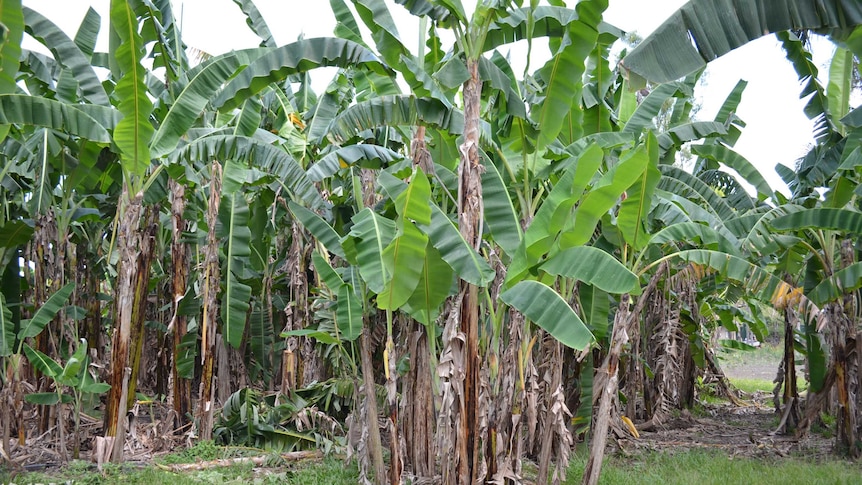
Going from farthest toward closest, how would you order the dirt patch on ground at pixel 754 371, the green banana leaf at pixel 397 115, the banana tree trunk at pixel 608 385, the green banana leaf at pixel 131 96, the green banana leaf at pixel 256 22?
1. the dirt patch on ground at pixel 754 371
2. the green banana leaf at pixel 256 22
3. the green banana leaf at pixel 397 115
4. the green banana leaf at pixel 131 96
5. the banana tree trunk at pixel 608 385

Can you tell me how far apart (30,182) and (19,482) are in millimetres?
4931

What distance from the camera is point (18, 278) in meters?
8.34

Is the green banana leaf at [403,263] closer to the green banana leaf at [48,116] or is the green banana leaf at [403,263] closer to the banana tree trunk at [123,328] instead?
the banana tree trunk at [123,328]

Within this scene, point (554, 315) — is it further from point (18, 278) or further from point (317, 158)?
point (18, 278)

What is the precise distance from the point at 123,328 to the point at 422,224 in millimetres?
3298

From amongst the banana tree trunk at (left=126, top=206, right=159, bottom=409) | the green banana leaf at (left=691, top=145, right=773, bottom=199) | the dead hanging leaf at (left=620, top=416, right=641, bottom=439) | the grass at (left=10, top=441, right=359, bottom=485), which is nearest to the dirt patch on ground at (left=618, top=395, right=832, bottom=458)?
the dead hanging leaf at (left=620, top=416, right=641, bottom=439)

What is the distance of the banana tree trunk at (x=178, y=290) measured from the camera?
7.61 meters

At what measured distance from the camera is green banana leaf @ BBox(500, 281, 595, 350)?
4.76 metres

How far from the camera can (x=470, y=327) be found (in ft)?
17.9

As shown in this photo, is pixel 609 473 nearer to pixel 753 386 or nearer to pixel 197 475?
pixel 197 475

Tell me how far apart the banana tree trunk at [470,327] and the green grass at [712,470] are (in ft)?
6.43

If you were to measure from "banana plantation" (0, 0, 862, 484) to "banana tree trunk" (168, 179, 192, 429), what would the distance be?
0.04 meters

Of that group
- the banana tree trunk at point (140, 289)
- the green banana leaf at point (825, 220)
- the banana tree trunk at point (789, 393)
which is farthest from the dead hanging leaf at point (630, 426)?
the banana tree trunk at point (140, 289)

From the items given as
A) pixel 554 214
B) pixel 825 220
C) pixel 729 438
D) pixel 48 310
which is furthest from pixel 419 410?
pixel 729 438
